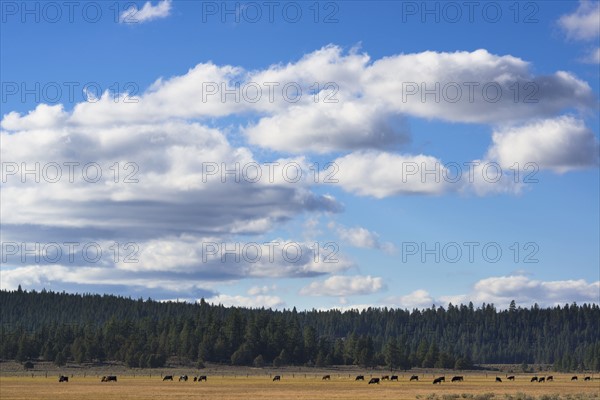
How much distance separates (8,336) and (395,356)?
3220 inches

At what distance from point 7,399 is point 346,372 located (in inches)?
4533

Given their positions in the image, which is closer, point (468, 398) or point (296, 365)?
point (468, 398)

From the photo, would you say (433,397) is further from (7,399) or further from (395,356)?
(395,356)

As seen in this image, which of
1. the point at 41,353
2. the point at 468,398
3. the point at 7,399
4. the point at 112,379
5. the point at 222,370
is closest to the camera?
the point at 7,399

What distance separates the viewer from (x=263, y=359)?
194 m

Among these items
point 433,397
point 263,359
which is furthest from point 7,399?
point 263,359

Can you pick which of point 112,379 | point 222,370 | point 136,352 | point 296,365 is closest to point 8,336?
point 136,352

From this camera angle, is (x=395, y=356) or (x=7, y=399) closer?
(x=7, y=399)

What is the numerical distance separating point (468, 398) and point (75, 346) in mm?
123864

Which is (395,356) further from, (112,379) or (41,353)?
(112,379)

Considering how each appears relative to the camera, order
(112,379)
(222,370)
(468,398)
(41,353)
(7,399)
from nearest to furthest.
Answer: (7,399) → (468,398) → (112,379) → (222,370) → (41,353)

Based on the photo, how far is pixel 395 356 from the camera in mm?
199500

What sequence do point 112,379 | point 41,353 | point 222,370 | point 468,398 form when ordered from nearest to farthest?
point 468,398 < point 112,379 < point 222,370 < point 41,353

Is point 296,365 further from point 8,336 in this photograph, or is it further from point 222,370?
point 8,336
